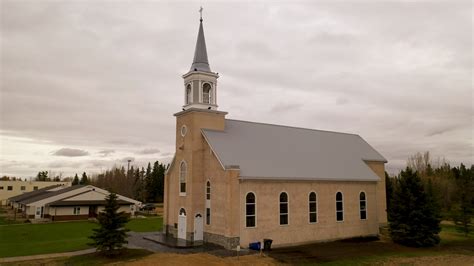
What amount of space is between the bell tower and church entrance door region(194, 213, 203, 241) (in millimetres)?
9500

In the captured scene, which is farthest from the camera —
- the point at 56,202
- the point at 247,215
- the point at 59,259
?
the point at 56,202

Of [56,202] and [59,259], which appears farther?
[56,202]

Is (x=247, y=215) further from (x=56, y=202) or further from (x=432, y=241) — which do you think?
(x=56, y=202)

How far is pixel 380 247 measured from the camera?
1153 inches

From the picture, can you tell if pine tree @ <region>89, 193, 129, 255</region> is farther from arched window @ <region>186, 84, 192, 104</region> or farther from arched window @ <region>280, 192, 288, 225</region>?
arched window @ <region>280, 192, 288, 225</region>

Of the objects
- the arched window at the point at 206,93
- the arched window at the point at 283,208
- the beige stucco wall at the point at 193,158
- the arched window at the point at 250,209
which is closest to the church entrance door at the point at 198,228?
the beige stucco wall at the point at 193,158

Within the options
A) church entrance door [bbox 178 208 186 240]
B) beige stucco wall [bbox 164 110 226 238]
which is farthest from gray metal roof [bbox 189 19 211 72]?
church entrance door [bbox 178 208 186 240]

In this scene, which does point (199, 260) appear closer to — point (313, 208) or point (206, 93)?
point (313, 208)

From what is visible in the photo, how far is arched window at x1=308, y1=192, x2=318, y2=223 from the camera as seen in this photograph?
3108 centimetres

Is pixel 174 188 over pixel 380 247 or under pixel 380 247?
over

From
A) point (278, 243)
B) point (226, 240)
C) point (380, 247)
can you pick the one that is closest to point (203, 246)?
point (226, 240)

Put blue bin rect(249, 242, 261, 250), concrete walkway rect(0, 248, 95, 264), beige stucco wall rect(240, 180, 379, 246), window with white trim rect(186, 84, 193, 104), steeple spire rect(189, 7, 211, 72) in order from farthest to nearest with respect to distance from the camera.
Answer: steeple spire rect(189, 7, 211, 72) < window with white trim rect(186, 84, 193, 104) < beige stucco wall rect(240, 180, 379, 246) < blue bin rect(249, 242, 261, 250) < concrete walkway rect(0, 248, 95, 264)

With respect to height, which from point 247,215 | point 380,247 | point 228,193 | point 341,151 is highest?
point 341,151

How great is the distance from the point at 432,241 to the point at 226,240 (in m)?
17.6
